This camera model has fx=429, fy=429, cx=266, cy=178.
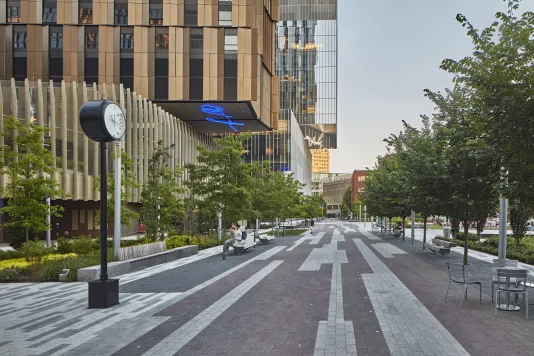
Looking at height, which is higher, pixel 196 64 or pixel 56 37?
pixel 56 37

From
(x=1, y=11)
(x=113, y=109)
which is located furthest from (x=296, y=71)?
(x=113, y=109)

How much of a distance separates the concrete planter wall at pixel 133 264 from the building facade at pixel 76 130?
584 centimetres

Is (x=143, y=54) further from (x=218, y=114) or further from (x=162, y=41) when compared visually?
(x=218, y=114)

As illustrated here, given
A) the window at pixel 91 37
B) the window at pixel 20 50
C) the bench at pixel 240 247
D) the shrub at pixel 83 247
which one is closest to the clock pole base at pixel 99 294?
A: the shrub at pixel 83 247

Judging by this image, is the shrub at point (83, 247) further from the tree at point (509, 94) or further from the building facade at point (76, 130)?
the tree at point (509, 94)

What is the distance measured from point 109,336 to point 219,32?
130 feet

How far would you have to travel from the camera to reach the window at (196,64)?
139ft

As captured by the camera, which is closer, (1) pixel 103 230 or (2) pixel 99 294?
(2) pixel 99 294

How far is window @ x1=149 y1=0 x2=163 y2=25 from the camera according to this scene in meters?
42.2

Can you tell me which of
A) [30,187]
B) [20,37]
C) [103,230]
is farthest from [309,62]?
[103,230]

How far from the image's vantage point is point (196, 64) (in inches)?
1679

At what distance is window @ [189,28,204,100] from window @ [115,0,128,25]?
6.53 m

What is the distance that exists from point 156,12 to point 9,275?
35.0 m

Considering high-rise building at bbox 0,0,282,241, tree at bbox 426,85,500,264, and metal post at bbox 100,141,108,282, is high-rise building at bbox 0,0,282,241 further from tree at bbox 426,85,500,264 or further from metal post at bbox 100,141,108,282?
metal post at bbox 100,141,108,282
